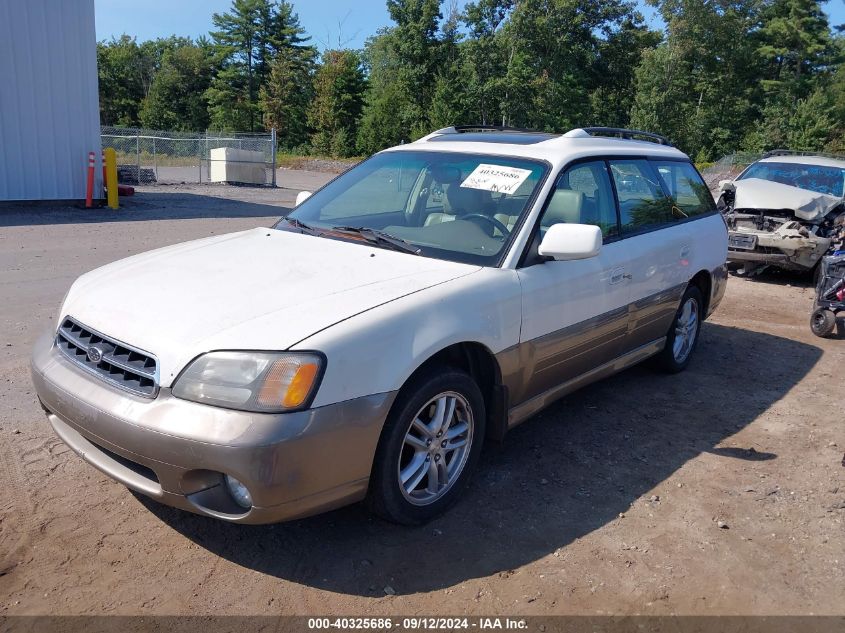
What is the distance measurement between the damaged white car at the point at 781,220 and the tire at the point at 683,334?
4422mm

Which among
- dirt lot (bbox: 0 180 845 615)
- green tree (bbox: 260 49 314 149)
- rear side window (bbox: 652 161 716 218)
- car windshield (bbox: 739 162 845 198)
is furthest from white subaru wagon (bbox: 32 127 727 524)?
green tree (bbox: 260 49 314 149)

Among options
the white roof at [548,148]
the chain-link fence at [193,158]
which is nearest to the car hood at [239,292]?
the white roof at [548,148]

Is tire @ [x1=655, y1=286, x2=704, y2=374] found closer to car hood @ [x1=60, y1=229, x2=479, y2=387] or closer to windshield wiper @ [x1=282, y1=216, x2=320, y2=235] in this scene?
car hood @ [x1=60, y1=229, x2=479, y2=387]

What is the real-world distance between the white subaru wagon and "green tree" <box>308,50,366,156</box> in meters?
48.1

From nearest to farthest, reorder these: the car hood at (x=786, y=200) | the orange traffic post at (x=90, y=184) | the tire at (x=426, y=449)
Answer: the tire at (x=426, y=449) → the car hood at (x=786, y=200) → the orange traffic post at (x=90, y=184)

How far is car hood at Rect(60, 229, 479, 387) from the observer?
2818 mm

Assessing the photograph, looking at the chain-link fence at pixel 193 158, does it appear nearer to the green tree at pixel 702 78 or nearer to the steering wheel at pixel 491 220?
the steering wheel at pixel 491 220

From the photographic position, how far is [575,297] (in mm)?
4055

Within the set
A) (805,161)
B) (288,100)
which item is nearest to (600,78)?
(288,100)

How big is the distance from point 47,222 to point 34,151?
263 cm

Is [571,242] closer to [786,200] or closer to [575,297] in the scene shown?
[575,297]

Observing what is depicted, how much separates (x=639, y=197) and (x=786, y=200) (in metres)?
6.10

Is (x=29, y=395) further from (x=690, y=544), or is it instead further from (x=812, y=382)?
(x=812, y=382)

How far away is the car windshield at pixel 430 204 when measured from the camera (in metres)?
3.84
